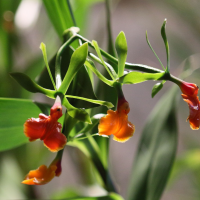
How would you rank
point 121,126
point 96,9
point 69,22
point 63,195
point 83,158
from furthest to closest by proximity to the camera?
point 96,9
point 83,158
point 63,195
point 69,22
point 121,126

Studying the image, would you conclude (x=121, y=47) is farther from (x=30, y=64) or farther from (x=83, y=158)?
(x=83, y=158)

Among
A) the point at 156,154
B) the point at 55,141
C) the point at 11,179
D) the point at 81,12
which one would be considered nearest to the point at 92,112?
the point at 156,154

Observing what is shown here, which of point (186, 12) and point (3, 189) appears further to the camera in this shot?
point (186, 12)

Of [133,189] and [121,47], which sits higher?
[121,47]

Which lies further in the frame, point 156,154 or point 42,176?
point 156,154

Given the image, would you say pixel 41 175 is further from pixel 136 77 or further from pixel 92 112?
pixel 92 112

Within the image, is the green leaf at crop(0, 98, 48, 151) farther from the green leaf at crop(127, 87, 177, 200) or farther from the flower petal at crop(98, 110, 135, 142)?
the green leaf at crop(127, 87, 177, 200)

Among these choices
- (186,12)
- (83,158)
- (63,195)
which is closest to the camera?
(63,195)

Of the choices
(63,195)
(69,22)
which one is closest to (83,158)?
(63,195)
